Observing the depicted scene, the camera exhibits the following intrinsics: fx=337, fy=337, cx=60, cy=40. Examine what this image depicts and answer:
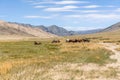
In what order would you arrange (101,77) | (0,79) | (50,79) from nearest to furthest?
(0,79) → (50,79) → (101,77)

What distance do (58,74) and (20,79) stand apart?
518cm

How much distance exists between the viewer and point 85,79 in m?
22.7

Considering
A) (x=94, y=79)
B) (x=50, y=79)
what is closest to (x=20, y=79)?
(x=50, y=79)

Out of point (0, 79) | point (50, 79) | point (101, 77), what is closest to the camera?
point (0, 79)

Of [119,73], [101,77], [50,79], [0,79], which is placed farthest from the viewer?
→ [119,73]

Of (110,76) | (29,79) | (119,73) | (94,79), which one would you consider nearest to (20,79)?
(29,79)

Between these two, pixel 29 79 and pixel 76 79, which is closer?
pixel 29 79

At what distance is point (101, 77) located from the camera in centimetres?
2383

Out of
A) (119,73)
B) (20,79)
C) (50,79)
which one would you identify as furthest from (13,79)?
(119,73)

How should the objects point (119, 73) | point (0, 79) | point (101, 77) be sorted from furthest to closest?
point (119, 73), point (101, 77), point (0, 79)

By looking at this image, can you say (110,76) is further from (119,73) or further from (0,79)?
(0,79)

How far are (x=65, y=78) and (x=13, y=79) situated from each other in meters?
4.29

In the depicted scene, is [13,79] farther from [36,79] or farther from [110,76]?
[110,76]

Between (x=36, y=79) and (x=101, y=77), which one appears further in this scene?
(x=101, y=77)
